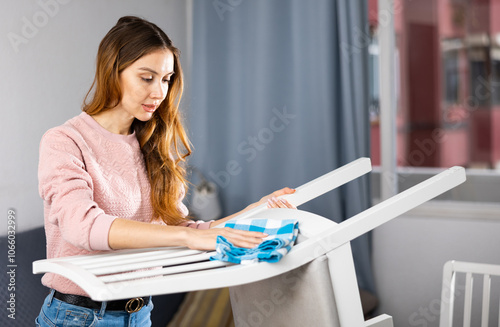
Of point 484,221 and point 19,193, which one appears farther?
point 484,221

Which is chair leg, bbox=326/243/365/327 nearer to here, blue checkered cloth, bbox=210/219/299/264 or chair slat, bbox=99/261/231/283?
blue checkered cloth, bbox=210/219/299/264

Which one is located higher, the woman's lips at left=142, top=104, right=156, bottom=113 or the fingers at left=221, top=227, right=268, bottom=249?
the woman's lips at left=142, top=104, right=156, bottom=113

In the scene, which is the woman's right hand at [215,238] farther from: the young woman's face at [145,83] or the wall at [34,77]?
the wall at [34,77]

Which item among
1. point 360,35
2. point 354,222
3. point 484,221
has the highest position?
point 360,35

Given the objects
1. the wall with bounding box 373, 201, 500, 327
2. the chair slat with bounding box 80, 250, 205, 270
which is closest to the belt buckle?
the chair slat with bounding box 80, 250, 205, 270

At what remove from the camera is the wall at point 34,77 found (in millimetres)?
1863

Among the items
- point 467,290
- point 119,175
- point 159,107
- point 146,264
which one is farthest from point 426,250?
point 146,264

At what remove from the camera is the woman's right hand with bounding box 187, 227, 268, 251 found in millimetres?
1023

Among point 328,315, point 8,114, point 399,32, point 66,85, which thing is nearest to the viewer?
point 328,315

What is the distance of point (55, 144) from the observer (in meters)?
1.12

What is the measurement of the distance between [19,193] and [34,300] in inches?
14.8

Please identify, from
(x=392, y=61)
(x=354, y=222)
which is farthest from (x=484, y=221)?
(x=354, y=222)

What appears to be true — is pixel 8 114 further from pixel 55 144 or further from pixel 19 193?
pixel 55 144

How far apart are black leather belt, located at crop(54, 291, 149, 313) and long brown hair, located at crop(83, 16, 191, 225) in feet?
0.72
